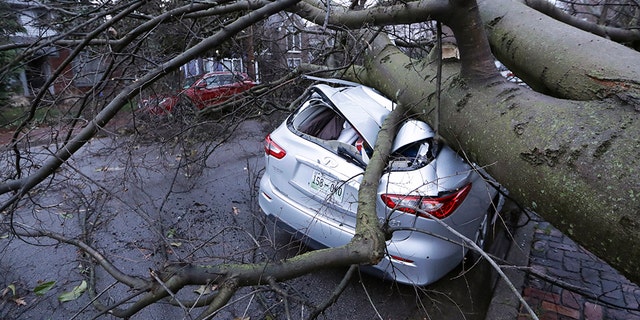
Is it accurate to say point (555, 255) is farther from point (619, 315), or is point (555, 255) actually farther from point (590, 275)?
point (619, 315)

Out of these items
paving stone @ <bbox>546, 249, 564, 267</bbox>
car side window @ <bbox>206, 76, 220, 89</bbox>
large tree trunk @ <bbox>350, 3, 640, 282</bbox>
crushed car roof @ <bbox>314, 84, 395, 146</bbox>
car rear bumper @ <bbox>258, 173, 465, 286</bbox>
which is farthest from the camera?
car side window @ <bbox>206, 76, 220, 89</bbox>

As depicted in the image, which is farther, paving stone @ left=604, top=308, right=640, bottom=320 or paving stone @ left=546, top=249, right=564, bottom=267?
paving stone @ left=546, top=249, right=564, bottom=267

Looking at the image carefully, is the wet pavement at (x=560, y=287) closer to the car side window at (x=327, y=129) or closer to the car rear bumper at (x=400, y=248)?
the car rear bumper at (x=400, y=248)

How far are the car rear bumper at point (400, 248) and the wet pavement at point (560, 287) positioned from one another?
520mm

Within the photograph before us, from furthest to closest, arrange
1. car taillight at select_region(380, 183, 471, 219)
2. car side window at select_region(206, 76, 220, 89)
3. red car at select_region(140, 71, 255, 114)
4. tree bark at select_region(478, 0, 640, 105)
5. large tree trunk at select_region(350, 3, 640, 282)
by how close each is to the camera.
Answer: car side window at select_region(206, 76, 220, 89)
red car at select_region(140, 71, 255, 114)
car taillight at select_region(380, 183, 471, 219)
tree bark at select_region(478, 0, 640, 105)
large tree trunk at select_region(350, 3, 640, 282)

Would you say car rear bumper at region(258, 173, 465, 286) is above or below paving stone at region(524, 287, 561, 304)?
above

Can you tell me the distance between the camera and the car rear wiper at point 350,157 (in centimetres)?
293

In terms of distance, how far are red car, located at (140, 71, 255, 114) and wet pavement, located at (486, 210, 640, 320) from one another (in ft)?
12.8

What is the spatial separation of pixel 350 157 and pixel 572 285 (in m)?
1.80

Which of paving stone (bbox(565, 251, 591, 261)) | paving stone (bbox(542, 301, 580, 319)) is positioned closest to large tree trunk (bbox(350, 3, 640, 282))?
paving stone (bbox(542, 301, 580, 319))

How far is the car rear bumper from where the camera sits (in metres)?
2.70

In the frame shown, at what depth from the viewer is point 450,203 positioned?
8.59ft

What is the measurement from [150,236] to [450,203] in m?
3.14

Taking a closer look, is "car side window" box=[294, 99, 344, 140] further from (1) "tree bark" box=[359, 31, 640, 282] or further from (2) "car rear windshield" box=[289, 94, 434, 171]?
(1) "tree bark" box=[359, 31, 640, 282]
